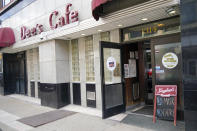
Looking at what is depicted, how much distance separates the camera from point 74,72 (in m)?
7.81

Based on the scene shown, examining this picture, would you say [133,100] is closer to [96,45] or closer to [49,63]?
[96,45]

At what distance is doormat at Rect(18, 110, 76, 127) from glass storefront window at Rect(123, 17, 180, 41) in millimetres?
3711

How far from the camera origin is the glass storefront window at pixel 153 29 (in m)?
4.68

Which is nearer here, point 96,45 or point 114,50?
point 114,50

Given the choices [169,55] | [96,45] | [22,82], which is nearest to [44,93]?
[96,45]

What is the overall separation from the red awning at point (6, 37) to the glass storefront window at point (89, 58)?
5.81 meters

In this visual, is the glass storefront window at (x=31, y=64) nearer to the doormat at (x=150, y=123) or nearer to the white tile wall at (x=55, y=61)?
the white tile wall at (x=55, y=61)

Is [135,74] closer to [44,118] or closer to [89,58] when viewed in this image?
[89,58]

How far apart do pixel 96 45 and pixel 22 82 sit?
25.4 feet

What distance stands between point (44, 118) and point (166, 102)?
423 cm

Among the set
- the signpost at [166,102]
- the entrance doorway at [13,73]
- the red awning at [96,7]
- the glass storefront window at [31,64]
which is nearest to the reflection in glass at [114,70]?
the red awning at [96,7]

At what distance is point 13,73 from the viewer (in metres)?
12.8

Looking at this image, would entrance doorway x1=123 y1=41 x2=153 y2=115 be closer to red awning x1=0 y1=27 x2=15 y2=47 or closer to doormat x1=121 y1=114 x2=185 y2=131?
doormat x1=121 y1=114 x2=185 y2=131

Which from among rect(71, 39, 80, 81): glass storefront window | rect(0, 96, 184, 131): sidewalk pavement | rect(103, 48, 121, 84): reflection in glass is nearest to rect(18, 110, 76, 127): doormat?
rect(0, 96, 184, 131): sidewalk pavement
